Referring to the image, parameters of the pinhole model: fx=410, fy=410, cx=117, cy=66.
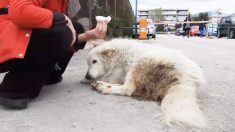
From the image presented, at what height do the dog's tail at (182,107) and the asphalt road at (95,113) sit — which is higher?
the dog's tail at (182,107)

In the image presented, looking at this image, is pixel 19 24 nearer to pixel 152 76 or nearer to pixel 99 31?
pixel 99 31

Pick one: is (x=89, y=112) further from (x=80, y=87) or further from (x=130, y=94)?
(x=80, y=87)

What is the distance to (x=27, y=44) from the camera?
3.14 m

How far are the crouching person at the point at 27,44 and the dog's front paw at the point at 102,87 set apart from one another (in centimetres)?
63

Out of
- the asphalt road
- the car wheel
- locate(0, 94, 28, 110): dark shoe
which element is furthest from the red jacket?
the car wheel

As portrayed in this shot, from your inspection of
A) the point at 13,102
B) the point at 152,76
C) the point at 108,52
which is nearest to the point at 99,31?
the point at 108,52

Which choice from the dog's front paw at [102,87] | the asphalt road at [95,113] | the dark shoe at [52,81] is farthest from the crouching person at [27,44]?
the dark shoe at [52,81]

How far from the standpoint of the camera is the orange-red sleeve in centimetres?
305

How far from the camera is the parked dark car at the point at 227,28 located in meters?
26.4

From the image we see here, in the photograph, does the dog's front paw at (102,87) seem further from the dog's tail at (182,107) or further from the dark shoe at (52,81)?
the dog's tail at (182,107)

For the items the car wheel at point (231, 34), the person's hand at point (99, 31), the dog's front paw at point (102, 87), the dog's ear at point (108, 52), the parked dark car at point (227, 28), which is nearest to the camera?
the person's hand at point (99, 31)

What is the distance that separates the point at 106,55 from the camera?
165 inches

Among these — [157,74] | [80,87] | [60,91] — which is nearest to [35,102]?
[60,91]

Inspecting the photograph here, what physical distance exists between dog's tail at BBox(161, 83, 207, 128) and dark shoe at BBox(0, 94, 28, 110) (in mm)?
1100
